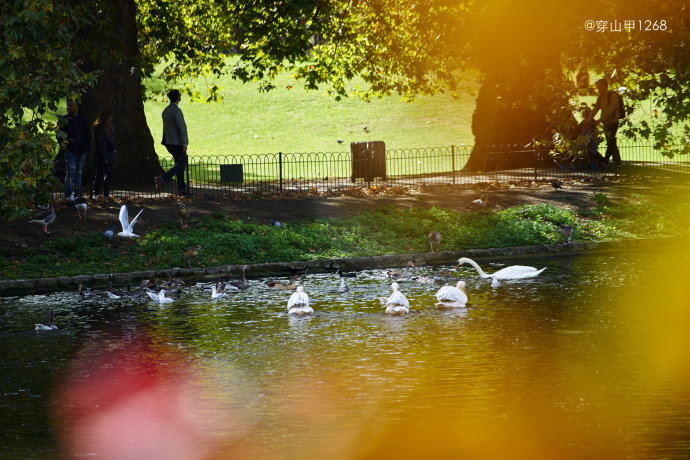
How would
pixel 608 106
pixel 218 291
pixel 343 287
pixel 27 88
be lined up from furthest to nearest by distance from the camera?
1. pixel 608 106
2. pixel 27 88
3. pixel 343 287
4. pixel 218 291

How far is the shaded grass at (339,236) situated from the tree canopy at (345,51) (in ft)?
4.62

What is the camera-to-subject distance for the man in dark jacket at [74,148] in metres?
20.4

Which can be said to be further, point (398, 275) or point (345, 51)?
point (345, 51)

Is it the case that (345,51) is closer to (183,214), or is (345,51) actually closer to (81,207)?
(183,214)

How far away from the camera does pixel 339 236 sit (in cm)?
1902

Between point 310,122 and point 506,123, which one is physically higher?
point 310,122

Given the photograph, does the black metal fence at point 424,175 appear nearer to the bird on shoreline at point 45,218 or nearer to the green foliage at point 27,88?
the bird on shoreline at point 45,218

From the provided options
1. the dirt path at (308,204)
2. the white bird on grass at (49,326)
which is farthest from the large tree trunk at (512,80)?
the white bird on grass at (49,326)

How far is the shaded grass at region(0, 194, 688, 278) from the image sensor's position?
55.7ft

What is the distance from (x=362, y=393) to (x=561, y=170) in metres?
21.3

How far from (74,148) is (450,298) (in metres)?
11.7

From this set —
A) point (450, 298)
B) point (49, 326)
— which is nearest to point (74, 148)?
point (49, 326)

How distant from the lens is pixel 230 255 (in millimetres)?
17516

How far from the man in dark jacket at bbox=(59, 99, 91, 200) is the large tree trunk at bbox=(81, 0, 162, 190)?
3.17 m
